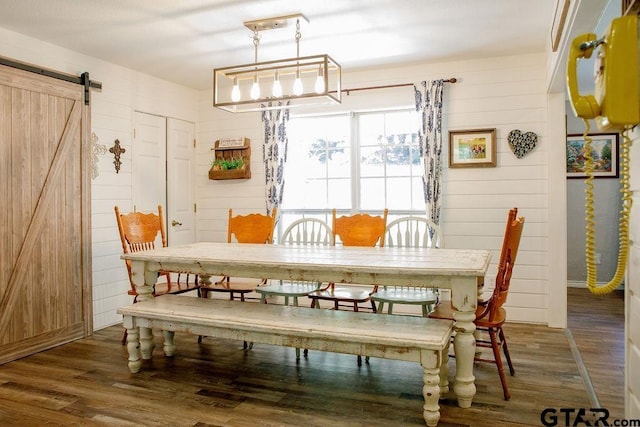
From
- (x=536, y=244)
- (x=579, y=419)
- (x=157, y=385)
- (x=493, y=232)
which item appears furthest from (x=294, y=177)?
(x=579, y=419)

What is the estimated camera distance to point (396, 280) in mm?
2504

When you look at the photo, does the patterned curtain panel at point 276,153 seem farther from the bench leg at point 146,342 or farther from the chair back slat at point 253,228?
the bench leg at point 146,342

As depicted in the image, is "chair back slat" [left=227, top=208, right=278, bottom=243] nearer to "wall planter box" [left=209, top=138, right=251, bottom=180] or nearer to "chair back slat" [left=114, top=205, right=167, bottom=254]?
"chair back slat" [left=114, top=205, right=167, bottom=254]

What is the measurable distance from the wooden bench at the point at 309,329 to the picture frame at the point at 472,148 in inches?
86.8

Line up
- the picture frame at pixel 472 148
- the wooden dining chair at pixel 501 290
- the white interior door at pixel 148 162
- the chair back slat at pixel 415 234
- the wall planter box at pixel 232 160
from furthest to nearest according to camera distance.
→ 1. the wall planter box at pixel 232 160
2. the white interior door at pixel 148 162
3. the picture frame at pixel 472 148
4. the chair back slat at pixel 415 234
5. the wooden dining chair at pixel 501 290

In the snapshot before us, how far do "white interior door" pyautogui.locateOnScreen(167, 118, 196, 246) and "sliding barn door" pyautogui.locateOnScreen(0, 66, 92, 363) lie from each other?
108 centimetres

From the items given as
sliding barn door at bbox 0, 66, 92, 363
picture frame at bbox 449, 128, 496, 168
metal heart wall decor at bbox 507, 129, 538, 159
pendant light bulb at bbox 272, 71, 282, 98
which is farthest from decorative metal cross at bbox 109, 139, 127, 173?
metal heart wall decor at bbox 507, 129, 538, 159

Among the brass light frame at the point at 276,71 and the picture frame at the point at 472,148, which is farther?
the picture frame at the point at 472,148

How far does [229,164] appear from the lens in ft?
17.1

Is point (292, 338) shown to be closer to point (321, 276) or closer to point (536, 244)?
point (321, 276)

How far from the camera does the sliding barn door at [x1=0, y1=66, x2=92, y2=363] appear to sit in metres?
3.43

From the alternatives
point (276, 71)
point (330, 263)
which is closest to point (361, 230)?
point (330, 263)

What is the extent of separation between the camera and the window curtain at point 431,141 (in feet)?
14.4

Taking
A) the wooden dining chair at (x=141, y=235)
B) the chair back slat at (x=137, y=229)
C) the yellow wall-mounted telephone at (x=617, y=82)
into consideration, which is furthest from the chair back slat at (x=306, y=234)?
the yellow wall-mounted telephone at (x=617, y=82)
